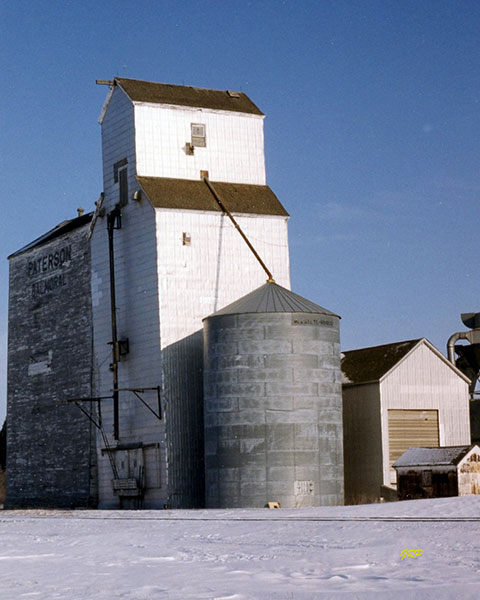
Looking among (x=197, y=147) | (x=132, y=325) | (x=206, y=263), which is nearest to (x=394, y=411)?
(x=206, y=263)

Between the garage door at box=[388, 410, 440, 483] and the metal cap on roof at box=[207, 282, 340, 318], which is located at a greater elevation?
the metal cap on roof at box=[207, 282, 340, 318]

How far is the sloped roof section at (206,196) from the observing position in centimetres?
4441

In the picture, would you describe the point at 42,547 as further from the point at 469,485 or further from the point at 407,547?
the point at 469,485

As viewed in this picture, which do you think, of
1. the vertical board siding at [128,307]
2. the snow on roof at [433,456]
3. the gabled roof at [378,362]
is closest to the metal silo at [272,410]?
the snow on roof at [433,456]

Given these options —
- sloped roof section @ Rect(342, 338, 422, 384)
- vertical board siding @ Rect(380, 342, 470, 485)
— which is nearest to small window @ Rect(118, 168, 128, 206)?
sloped roof section @ Rect(342, 338, 422, 384)

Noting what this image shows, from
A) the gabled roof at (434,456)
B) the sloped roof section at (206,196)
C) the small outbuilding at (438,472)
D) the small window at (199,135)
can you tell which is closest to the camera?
the small outbuilding at (438,472)

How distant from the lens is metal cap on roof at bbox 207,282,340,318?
4081cm

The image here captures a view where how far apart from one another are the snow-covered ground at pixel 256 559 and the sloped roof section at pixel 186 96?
2303cm

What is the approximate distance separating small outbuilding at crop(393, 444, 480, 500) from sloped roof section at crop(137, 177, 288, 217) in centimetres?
1340

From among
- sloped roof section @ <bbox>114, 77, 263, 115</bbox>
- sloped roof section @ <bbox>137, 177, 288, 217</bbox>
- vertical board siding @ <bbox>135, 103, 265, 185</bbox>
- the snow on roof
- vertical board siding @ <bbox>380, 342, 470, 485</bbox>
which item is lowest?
the snow on roof

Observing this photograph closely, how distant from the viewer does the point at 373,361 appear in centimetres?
4584

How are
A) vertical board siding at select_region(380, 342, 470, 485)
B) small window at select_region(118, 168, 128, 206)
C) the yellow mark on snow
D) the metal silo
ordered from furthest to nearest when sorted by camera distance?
small window at select_region(118, 168, 128, 206) → vertical board siding at select_region(380, 342, 470, 485) → the metal silo → the yellow mark on snow

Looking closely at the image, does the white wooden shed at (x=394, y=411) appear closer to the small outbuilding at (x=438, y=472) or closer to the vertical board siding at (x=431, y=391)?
the vertical board siding at (x=431, y=391)

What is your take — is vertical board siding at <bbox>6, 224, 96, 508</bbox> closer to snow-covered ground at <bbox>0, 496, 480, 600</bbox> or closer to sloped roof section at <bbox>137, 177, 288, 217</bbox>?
sloped roof section at <bbox>137, 177, 288, 217</bbox>
